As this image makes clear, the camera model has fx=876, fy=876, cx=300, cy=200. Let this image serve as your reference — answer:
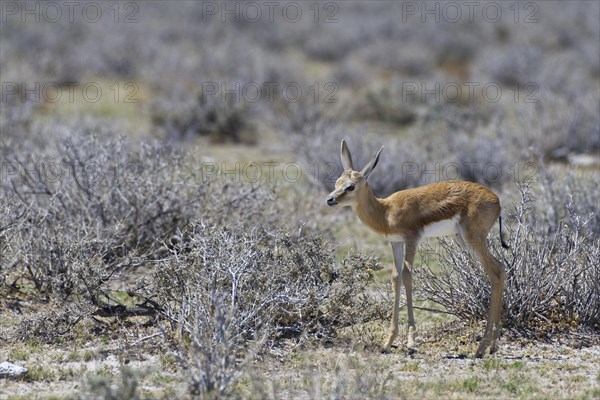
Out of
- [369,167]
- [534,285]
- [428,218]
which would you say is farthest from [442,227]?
[534,285]

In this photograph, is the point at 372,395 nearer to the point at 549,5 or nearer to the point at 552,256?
the point at 552,256

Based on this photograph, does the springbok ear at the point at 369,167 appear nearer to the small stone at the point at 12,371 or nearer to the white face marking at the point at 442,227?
the white face marking at the point at 442,227

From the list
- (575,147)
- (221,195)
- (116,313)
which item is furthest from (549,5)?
(116,313)

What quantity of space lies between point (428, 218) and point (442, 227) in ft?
0.41

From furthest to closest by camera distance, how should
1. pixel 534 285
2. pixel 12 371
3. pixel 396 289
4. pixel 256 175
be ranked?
pixel 256 175, pixel 534 285, pixel 396 289, pixel 12 371

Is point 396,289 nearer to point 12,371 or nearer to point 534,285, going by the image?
point 534,285

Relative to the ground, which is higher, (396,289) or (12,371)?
(396,289)

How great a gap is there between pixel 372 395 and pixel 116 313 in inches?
106

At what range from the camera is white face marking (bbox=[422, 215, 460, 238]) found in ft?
21.4

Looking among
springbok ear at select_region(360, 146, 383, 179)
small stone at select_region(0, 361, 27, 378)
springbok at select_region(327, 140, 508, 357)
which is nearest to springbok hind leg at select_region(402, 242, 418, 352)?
springbok at select_region(327, 140, 508, 357)

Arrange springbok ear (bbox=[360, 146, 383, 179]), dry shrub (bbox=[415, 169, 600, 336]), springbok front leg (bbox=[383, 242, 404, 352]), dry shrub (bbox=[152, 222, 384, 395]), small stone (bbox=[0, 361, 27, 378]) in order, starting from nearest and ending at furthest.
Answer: small stone (bbox=[0, 361, 27, 378])
dry shrub (bbox=[152, 222, 384, 395])
springbok ear (bbox=[360, 146, 383, 179])
springbok front leg (bbox=[383, 242, 404, 352])
dry shrub (bbox=[415, 169, 600, 336])

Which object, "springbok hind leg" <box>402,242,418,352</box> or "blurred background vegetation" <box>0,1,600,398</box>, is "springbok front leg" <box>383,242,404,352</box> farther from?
"blurred background vegetation" <box>0,1,600,398</box>

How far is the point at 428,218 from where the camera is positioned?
6535 mm

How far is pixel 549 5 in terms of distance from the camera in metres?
36.1
